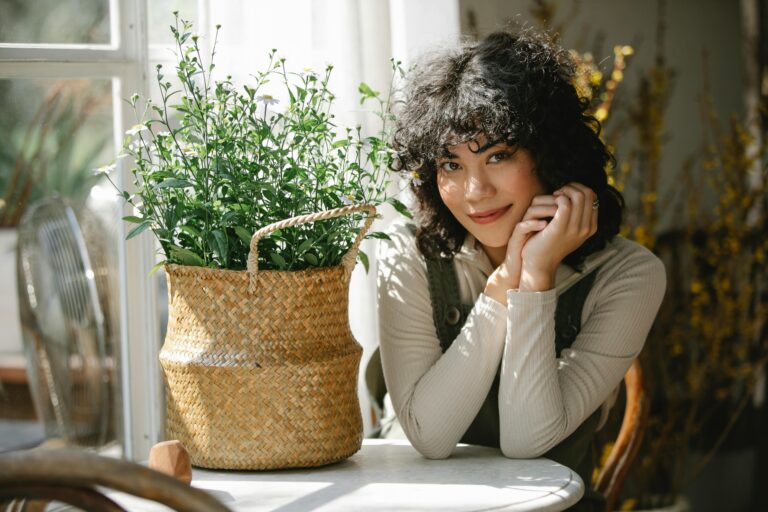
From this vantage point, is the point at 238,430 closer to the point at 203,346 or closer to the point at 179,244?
the point at 203,346

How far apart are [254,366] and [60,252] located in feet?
3.43

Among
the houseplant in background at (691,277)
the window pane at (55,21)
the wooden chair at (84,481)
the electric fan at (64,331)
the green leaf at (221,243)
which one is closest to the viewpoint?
the wooden chair at (84,481)

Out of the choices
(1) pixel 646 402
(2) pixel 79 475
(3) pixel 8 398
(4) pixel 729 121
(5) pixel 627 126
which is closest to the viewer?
(2) pixel 79 475

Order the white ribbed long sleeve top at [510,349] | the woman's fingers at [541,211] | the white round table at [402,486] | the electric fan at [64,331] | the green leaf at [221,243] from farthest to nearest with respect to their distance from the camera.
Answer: the electric fan at [64,331] < the woman's fingers at [541,211] < the white ribbed long sleeve top at [510,349] < the green leaf at [221,243] < the white round table at [402,486]

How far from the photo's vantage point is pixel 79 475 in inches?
29.5

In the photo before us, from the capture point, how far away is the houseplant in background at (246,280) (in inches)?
50.2

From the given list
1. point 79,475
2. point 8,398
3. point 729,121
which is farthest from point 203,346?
point 729,121

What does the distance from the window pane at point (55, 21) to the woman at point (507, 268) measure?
725 millimetres

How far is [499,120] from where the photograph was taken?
57.3 inches

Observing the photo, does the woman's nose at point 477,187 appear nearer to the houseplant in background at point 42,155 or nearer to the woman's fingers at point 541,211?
the woman's fingers at point 541,211

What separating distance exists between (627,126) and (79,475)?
2.49 metres

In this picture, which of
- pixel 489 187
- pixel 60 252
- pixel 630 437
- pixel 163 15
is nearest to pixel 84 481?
pixel 489 187

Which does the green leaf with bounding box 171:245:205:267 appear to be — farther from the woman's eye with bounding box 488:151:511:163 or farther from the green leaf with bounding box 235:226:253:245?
the woman's eye with bounding box 488:151:511:163

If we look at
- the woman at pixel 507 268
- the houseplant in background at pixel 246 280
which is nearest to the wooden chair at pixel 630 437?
the woman at pixel 507 268
